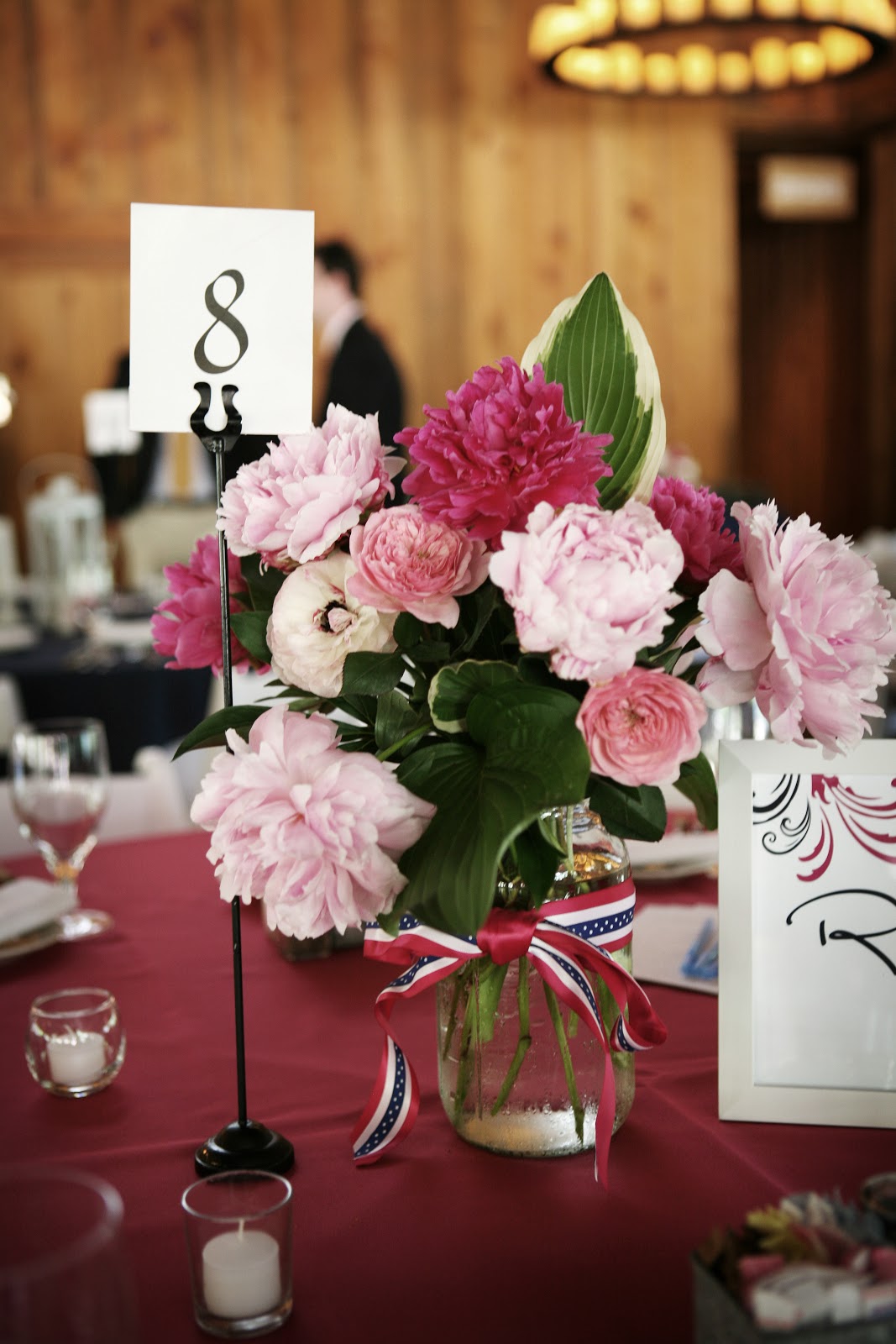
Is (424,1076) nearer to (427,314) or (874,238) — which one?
(427,314)

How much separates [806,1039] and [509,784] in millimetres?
300

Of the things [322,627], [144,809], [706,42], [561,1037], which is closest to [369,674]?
[322,627]

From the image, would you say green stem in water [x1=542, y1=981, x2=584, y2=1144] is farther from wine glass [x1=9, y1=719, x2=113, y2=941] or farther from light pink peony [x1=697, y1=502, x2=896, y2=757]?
wine glass [x1=9, y1=719, x2=113, y2=941]

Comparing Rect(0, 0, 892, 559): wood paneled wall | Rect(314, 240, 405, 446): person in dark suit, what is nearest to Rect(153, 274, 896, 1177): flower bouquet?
Rect(314, 240, 405, 446): person in dark suit

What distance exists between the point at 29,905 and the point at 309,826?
2.26 feet

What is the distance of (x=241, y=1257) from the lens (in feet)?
2.07

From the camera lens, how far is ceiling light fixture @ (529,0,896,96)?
134 inches

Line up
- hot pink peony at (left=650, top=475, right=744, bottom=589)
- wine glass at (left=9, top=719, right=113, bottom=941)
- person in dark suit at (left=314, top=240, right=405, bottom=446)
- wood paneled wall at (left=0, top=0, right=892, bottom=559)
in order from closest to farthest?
hot pink peony at (left=650, top=475, right=744, bottom=589) → wine glass at (left=9, top=719, right=113, bottom=941) → person in dark suit at (left=314, top=240, right=405, bottom=446) → wood paneled wall at (left=0, top=0, right=892, bottom=559)

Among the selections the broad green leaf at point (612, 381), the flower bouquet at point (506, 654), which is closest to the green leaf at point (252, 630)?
the flower bouquet at point (506, 654)

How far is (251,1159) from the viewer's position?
2.60 ft

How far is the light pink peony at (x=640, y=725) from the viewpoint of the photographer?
24.8 inches

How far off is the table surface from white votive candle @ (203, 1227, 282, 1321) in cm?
2

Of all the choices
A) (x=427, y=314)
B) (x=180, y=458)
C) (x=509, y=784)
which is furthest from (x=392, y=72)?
(x=509, y=784)

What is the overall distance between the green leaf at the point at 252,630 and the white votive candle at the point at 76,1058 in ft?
1.05
